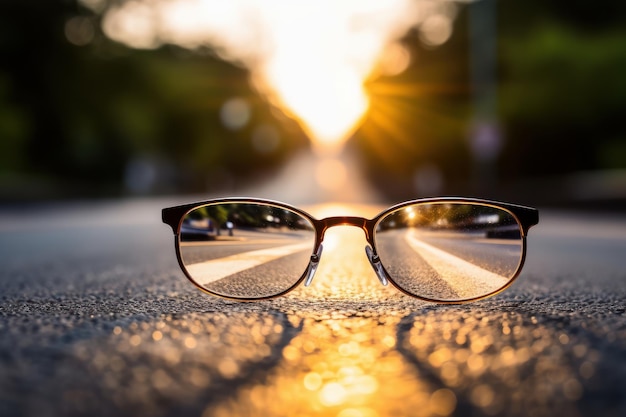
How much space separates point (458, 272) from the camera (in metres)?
2.95

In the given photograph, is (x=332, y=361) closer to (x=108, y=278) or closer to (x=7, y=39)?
(x=108, y=278)

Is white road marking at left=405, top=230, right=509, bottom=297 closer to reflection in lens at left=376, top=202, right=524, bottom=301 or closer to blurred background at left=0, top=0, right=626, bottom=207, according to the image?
reflection in lens at left=376, top=202, right=524, bottom=301

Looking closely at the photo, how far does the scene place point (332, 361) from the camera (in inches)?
80.0

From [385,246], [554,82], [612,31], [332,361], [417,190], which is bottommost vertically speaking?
[332,361]

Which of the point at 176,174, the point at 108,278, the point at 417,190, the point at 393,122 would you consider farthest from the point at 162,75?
the point at 108,278

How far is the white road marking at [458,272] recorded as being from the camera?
2.85 meters

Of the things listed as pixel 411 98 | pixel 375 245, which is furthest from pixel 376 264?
pixel 411 98

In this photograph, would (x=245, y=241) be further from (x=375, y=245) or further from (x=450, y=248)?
(x=450, y=248)

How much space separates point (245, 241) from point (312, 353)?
3.35 feet

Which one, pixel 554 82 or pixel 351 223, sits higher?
pixel 554 82

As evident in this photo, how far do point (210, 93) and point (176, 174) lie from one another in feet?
37.3

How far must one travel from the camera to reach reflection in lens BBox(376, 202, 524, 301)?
2859 millimetres

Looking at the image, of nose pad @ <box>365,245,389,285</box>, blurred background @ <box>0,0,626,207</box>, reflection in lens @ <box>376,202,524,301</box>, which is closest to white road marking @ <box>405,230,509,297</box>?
reflection in lens @ <box>376,202,524,301</box>

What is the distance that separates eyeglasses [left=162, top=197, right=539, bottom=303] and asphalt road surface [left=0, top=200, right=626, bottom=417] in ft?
0.37
